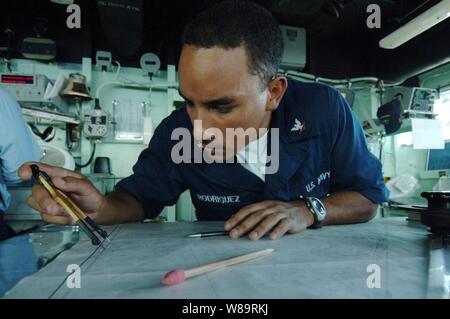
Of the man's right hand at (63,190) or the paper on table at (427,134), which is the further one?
the paper on table at (427,134)

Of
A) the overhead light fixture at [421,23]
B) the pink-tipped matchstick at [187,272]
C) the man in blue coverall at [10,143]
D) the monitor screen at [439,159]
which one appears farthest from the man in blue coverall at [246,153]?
the monitor screen at [439,159]

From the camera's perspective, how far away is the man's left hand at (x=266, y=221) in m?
0.71

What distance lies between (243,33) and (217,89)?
0.66 feet

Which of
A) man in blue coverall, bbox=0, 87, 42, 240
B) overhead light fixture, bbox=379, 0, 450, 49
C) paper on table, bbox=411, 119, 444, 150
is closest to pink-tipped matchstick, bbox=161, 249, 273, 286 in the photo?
man in blue coverall, bbox=0, 87, 42, 240

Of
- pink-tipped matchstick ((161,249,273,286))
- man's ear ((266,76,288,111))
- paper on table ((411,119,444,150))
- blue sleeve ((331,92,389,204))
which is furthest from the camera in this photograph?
paper on table ((411,119,444,150))

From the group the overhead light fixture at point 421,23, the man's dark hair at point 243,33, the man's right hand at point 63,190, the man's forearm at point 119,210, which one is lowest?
the man's forearm at point 119,210

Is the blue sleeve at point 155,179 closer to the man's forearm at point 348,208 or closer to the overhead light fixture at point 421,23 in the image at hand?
the man's forearm at point 348,208

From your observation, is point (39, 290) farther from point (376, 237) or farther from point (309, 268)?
point (376, 237)

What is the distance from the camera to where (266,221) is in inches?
28.7

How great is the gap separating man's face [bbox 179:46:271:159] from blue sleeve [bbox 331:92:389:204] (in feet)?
1.40

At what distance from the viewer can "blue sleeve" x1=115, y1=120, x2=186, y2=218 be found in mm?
1131

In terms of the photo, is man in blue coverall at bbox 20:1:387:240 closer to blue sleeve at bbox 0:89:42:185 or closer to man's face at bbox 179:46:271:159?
man's face at bbox 179:46:271:159

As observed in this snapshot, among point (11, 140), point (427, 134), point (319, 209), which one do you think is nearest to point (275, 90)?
point (319, 209)

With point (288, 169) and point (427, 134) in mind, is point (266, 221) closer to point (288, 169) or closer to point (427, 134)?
point (288, 169)
